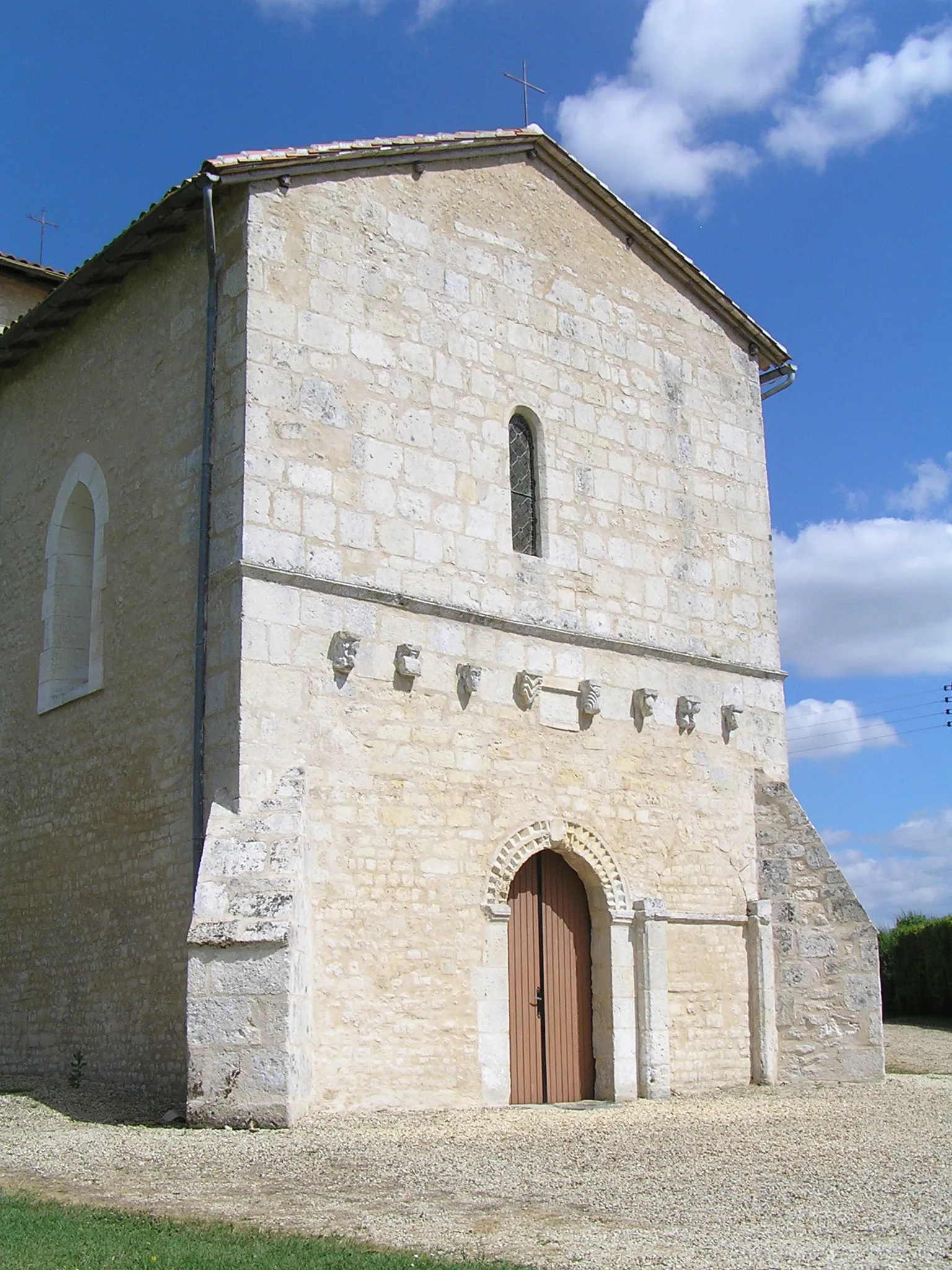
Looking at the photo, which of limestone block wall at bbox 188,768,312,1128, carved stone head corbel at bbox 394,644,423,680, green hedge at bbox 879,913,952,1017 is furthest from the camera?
green hedge at bbox 879,913,952,1017

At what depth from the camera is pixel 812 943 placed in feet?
43.4

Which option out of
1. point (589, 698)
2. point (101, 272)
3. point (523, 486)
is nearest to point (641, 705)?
point (589, 698)

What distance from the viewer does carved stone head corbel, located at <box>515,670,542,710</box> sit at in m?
11.8

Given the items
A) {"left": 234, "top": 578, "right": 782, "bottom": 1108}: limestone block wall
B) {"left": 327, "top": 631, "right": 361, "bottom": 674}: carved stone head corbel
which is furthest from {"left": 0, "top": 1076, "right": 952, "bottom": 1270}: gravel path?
{"left": 327, "top": 631, "right": 361, "bottom": 674}: carved stone head corbel

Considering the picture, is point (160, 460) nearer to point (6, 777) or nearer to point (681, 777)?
point (6, 777)

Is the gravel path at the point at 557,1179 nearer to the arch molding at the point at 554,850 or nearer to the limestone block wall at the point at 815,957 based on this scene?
the arch molding at the point at 554,850

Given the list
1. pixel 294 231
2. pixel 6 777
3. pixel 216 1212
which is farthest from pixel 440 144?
pixel 216 1212

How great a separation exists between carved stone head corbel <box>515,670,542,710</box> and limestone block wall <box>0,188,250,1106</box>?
2.74m

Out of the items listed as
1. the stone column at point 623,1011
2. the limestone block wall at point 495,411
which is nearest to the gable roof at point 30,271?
the limestone block wall at point 495,411

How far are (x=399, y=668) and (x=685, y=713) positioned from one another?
340cm

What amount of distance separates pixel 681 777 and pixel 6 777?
21.8 ft

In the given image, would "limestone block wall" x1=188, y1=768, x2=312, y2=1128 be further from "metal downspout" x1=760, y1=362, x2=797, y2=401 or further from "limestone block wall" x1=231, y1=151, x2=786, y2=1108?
"metal downspout" x1=760, y1=362, x2=797, y2=401

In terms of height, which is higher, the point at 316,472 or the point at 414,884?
the point at 316,472

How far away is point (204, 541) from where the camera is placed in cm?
1075
